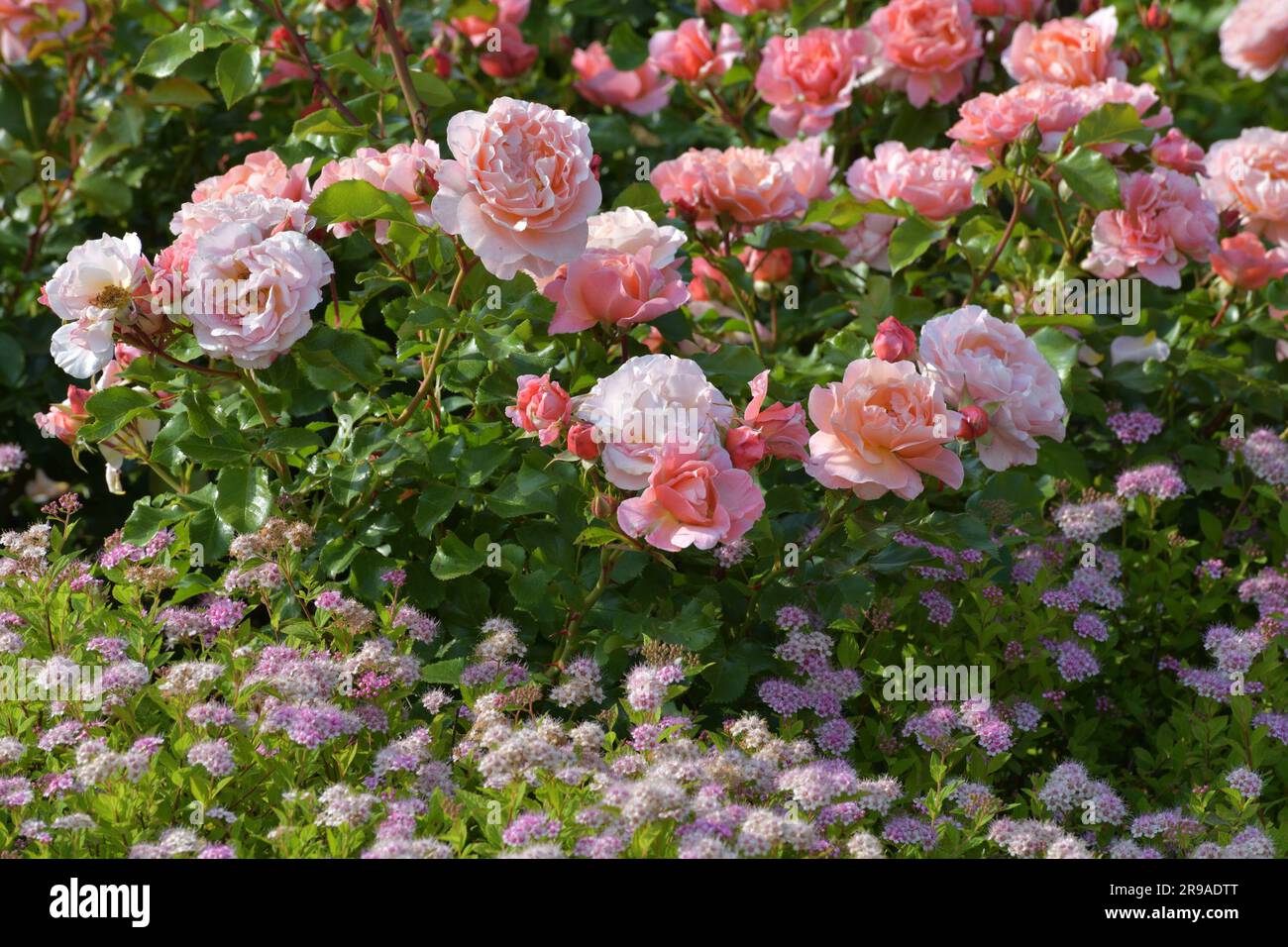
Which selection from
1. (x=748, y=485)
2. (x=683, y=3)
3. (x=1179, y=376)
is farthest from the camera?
(x=683, y=3)

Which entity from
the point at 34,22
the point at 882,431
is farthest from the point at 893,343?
the point at 34,22

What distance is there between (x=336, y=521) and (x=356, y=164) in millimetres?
563

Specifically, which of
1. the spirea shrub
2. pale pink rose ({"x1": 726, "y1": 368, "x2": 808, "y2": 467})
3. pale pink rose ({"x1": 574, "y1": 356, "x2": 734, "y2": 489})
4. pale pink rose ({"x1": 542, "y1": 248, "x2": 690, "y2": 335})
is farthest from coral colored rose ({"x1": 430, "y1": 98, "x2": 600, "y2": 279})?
pale pink rose ({"x1": 726, "y1": 368, "x2": 808, "y2": 467})

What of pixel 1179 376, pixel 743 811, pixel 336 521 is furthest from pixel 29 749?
pixel 1179 376

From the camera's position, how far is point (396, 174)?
2.27 metres

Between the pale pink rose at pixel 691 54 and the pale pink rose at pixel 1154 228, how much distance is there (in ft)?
3.18

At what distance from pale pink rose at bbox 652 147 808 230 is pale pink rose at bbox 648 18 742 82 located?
0.69m

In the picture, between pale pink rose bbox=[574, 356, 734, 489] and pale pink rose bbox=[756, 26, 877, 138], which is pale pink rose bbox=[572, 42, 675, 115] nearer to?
pale pink rose bbox=[756, 26, 877, 138]

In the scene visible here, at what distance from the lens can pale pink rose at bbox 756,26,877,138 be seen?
10.9ft

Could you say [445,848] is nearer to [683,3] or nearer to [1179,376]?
[1179,376]

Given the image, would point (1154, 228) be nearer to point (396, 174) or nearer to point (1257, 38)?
point (1257, 38)

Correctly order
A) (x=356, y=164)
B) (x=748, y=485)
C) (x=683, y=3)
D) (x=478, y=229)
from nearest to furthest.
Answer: (x=748, y=485) → (x=478, y=229) → (x=356, y=164) → (x=683, y=3)

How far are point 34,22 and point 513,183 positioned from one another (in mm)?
1895
